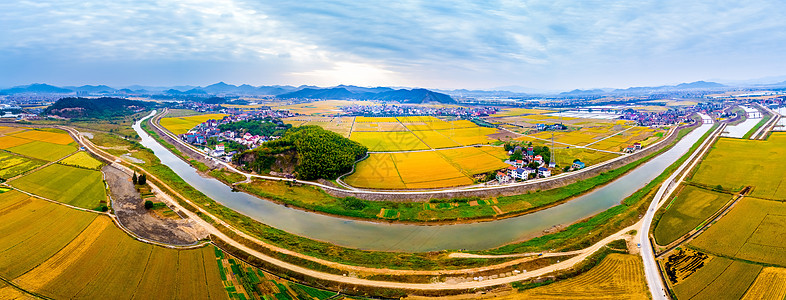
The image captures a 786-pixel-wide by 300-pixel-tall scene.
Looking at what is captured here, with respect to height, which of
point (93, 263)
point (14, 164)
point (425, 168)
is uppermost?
point (14, 164)

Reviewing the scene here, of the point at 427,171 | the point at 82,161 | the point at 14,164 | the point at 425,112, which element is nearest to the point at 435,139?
the point at 427,171

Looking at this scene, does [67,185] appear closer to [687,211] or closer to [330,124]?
[687,211]

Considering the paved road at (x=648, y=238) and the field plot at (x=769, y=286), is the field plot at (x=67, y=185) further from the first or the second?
the field plot at (x=769, y=286)

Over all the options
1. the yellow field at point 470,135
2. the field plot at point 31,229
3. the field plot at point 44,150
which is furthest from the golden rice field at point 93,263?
the yellow field at point 470,135

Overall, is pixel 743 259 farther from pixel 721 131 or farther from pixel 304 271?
pixel 721 131

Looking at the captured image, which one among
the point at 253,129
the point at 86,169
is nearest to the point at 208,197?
the point at 86,169

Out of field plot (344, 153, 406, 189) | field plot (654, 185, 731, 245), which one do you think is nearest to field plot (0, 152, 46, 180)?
field plot (344, 153, 406, 189)
